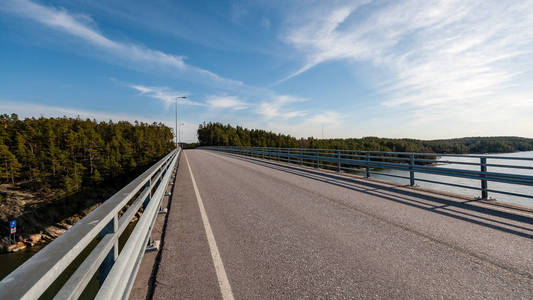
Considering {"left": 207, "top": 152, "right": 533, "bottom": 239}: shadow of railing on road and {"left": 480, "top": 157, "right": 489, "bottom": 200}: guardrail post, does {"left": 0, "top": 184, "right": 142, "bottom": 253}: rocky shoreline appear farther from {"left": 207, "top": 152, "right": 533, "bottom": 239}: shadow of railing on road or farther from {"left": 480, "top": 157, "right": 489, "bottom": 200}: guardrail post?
{"left": 480, "top": 157, "right": 489, "bottom": 200}: guardrail post

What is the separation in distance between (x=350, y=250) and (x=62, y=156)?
98.2 m

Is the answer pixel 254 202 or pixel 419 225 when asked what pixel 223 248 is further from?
pixel 419 225

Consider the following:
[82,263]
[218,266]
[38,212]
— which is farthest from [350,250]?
[38,212]

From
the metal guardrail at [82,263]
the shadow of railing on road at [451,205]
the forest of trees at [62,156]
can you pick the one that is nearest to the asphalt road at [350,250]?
the shadow of railing on road at [451,205]

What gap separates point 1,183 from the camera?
70.2m

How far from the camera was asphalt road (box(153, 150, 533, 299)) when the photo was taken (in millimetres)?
3033

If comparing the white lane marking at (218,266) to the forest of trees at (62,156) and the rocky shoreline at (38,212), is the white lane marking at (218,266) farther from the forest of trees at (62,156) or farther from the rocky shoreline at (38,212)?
the forest of trees at (62,156)

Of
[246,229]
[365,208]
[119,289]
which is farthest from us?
[365,208]

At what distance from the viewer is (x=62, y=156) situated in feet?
255

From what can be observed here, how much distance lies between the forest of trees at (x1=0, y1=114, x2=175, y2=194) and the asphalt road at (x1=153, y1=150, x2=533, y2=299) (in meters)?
55.7

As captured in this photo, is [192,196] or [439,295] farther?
[192,196]

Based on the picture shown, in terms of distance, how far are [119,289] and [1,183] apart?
101 meters

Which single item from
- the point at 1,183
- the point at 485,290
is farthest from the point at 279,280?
the point at 1,183

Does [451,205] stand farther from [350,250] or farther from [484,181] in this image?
[350,250]
